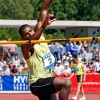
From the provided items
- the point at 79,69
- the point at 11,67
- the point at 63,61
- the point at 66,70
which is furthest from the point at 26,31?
the point at 63,61

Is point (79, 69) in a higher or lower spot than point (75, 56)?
higher

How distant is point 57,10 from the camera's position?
244 feet

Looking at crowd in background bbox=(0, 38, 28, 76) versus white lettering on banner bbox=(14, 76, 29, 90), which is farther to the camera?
Answer: crowd in background bbox=(0, 38, 28, 76)

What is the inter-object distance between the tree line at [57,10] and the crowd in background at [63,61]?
3922 centimetres

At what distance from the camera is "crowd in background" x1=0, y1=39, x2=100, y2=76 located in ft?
77.0

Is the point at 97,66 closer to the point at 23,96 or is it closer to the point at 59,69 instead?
the point at 59,69

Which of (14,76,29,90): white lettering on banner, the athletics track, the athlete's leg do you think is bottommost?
the athletics track

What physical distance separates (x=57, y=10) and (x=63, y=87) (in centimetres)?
6602

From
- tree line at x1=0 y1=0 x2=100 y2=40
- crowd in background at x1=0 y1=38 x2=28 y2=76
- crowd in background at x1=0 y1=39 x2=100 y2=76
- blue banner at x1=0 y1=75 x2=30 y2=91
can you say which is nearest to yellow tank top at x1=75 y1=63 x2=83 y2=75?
crowd in background at x1=0 y1=39 x2=100 y2=76

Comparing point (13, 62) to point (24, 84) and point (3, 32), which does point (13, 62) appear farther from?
point (3, 32)

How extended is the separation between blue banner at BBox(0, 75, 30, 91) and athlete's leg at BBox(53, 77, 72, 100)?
47.3 ft

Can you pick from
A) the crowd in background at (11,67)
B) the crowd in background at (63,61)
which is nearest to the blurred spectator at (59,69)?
the crowd in background at (63,61)

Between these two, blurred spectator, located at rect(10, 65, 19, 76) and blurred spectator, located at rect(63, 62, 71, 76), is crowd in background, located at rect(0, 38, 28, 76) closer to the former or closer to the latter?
blurred spectator, located at rect(10, 65, 19, 76)

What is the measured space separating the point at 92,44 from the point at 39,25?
72.2 feet
